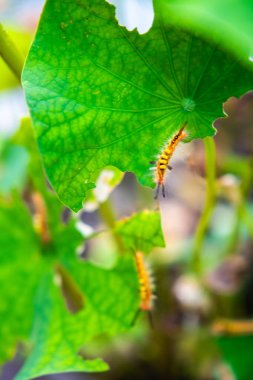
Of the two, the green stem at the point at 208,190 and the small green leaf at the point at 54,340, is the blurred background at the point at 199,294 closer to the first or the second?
the green stem at the point at 208,190

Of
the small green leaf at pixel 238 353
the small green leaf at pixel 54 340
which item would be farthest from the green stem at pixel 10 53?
the small green leaf at pixel 238 353

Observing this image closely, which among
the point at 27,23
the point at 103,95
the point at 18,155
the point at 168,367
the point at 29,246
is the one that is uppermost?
the point at 27,23

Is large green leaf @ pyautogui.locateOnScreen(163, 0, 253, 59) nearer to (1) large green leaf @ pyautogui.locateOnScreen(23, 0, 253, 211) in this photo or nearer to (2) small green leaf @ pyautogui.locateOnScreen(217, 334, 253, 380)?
(1) large green leaf @ pyautogui.locateOnScreen(23, 0, 253, 211)

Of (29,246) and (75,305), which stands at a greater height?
(29,246)

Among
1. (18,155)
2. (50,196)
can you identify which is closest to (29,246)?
(50,196)

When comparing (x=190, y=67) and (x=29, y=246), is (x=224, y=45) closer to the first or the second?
(x=190, y=67)

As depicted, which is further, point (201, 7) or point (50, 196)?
point (50, 196)
